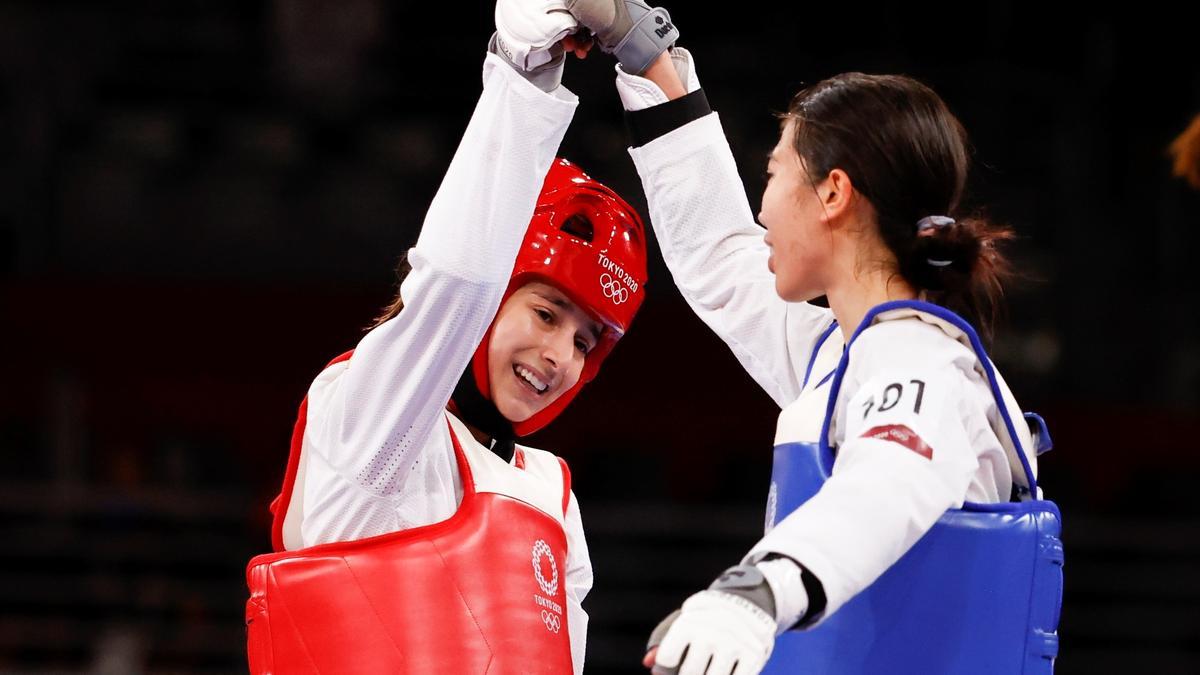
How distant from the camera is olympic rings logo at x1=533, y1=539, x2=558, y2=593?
2391 mm

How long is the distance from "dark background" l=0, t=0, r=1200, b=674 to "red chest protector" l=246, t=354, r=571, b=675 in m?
3.79

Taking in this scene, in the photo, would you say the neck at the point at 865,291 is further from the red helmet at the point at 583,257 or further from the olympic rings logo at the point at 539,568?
the olympic rings logo at the point at 539,568

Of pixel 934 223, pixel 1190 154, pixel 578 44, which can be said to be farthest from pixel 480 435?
pixel 1190 154

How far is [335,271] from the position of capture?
7355 millimetres

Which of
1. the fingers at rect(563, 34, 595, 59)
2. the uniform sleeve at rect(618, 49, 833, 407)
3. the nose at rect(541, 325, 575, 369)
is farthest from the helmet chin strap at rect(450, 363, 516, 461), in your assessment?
the fingers at rect(563, 34, 595, 59)

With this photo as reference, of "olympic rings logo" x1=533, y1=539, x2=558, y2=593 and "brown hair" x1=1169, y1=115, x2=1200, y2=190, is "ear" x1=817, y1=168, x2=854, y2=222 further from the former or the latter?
"brown hair" x1=1169, y1=115, x2=1200, y2=190

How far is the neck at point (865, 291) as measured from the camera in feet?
7.45

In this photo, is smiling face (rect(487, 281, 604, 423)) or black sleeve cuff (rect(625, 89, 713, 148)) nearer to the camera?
smiling face (rect(487, 281, 604, 423))

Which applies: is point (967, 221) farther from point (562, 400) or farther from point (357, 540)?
point (357, 540)

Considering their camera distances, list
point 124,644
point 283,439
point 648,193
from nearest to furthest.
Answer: point 648,193, point 124,644, point 283,439

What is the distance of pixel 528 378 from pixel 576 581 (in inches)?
16.3

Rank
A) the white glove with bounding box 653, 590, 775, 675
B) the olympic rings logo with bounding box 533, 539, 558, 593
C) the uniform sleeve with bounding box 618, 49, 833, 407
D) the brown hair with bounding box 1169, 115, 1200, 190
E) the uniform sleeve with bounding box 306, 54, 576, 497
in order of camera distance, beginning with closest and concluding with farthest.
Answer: the white glove with bounding box 653, 590, 775, 675 < the uniform sleeve with bounding box 306, 54, 576, 497 < the olympic rings logo with bounding box 533, 539, 558, 593 < the uniform sleeve with bounding box 618, 49, 833, 407 < the brown hair with bounding box 1169, 115, 1200, 190

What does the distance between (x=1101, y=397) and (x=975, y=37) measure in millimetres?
2000

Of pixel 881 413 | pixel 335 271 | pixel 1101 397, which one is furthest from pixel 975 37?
pixel 881 413
